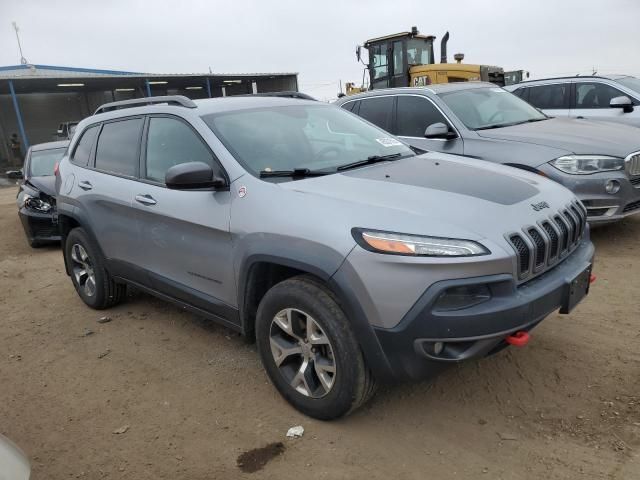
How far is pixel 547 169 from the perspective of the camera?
539cm

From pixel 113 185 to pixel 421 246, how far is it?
280cm

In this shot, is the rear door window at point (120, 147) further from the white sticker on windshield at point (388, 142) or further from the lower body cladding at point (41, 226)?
the lower body cladding at point (41, 226)

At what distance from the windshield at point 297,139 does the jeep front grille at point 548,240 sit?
1.20m

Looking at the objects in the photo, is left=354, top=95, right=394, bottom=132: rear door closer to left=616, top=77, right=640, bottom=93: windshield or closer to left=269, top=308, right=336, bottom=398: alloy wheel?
left=269, top=308, right=336, bottom=398: alloy wheel

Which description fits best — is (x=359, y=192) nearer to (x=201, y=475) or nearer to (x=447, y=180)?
(x=447, y=180)

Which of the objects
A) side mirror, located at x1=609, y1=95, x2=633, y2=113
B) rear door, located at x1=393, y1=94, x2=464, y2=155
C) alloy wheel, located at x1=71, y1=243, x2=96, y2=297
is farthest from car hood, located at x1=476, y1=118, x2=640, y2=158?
alloy wheel, located at x1=71, y1=243, x2=96, y2=297

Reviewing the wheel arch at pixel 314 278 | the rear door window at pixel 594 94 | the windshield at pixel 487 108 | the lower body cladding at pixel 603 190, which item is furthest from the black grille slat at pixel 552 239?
the rear door window at pixel 594 94

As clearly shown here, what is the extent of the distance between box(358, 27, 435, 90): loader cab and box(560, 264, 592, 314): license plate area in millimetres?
10947

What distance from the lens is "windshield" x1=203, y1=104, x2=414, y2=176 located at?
130 inches

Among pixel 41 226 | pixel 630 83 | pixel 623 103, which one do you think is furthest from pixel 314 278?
pixel 630 83

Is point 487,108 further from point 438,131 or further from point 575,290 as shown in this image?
point 575,290

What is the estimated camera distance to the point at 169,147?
3.75m

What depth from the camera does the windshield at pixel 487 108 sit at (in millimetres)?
6215

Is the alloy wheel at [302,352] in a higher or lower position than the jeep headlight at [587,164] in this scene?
lower
